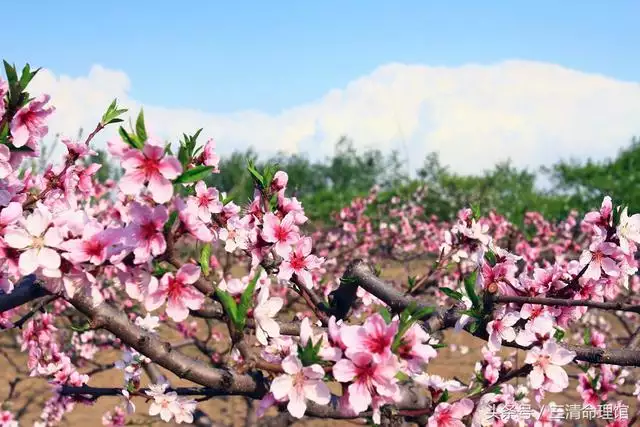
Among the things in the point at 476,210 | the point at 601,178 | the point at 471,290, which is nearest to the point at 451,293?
the point at 471,290

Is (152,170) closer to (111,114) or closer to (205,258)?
(205,258)

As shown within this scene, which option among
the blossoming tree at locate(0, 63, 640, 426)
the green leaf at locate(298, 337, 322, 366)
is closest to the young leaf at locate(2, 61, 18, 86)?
the blossoming tree at locate(0, 63, 640, 426)

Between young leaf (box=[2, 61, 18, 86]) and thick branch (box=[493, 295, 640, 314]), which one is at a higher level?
young leaf (box=[2, 61, 18, 86])

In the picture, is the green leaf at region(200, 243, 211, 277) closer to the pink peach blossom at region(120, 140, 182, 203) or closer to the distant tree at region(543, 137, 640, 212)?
the pink peach blossom at region(120, 140, 182, 203)

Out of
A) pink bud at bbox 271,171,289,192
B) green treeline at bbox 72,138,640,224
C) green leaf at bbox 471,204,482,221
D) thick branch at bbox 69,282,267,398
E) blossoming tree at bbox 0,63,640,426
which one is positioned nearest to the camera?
blossoming tree at bbox 0,63,640,426

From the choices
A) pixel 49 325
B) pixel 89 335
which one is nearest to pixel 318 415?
pixel 49 325

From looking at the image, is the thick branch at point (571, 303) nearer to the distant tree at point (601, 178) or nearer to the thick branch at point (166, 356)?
the thick branch at point (166, 356)

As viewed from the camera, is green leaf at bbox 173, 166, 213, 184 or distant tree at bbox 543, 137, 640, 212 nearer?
green leaf at bbox 173, 166, 213, 184

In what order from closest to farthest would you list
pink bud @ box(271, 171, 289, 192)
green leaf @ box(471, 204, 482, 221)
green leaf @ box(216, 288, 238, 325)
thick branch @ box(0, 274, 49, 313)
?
green leaf @ box(216, 288, 238, 325) → thick branch @ box(0, 274, 49, 313) → pink bud @ box(271, 171, 289, 192) → green leaf @ box(471, 204, 482, 221)

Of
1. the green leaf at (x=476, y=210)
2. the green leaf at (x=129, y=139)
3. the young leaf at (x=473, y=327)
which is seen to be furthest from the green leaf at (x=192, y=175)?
→ the green leaf at (x=476, y=210)

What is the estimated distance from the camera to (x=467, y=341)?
1029cm

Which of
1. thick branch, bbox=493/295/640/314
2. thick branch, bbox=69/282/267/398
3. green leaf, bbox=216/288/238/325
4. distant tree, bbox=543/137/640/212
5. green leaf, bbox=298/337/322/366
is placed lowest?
thick branch, bbox=69/282/267/398

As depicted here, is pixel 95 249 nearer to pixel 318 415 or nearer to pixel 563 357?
pixel 318 415

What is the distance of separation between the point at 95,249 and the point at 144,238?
6.1 inches
